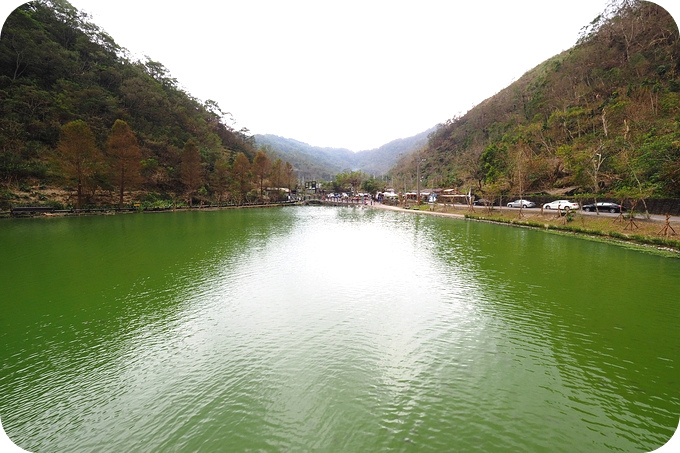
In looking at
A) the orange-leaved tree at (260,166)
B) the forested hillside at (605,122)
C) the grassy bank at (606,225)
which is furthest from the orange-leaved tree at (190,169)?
the forested hillside at (605,122)

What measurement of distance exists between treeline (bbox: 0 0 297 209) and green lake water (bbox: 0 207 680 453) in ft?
91.6

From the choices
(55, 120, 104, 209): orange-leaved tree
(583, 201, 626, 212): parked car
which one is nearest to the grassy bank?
(583, 201, 626, 212): parked car

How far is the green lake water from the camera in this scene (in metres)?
4.44

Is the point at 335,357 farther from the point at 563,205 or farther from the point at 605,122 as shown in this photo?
the point at 605,122

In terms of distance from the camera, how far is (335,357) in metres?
6.43

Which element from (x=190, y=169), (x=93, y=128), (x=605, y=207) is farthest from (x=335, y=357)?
(x=93, y=128)

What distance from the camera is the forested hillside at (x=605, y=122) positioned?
2458cm

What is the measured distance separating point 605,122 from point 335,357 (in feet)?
138

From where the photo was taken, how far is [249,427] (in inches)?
178

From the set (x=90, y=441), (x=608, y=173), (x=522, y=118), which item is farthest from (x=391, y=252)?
(x=522, y=118)

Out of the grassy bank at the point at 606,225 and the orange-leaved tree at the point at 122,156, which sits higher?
the orange-leaved tree at the point at 122,156

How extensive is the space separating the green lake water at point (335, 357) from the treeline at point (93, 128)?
27.9m

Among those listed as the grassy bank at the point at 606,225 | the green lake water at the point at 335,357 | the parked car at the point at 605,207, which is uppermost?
the parked car at the point at 605,207

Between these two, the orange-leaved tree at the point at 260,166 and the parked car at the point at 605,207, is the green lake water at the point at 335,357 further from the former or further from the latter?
the orange-leaved tree at the point at 260,166
